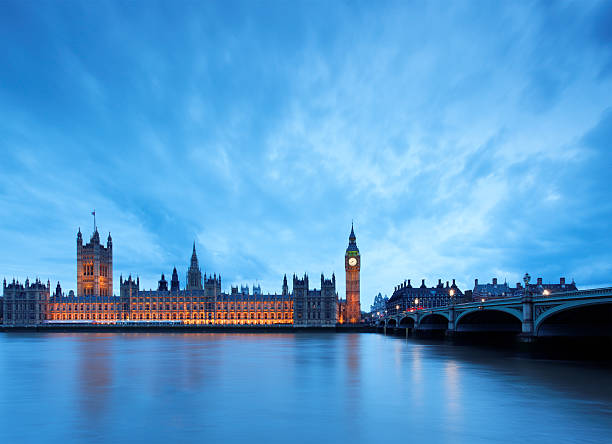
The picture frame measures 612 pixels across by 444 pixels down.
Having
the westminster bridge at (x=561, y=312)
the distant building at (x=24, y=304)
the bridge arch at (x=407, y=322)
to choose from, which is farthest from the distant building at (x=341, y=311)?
the westminster bridge at (x=561, y=312)

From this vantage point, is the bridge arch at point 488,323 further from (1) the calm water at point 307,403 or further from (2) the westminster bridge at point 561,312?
(1) the calm water at point 307,403

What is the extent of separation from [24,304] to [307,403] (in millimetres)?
184850

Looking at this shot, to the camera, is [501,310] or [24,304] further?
[24,304]

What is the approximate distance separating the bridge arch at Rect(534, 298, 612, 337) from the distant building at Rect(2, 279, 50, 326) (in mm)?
176495

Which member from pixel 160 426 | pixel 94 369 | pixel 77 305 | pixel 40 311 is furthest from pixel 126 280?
pixel 160 426

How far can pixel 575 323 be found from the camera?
173ft

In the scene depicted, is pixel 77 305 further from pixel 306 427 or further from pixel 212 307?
pixel 306 427

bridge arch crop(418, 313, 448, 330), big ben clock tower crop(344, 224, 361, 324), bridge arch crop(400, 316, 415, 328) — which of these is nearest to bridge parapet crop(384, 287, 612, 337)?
bridge arch crop(418, 313, 448, 330)

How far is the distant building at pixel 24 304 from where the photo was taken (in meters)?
180

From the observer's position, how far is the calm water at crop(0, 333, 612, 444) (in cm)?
2056

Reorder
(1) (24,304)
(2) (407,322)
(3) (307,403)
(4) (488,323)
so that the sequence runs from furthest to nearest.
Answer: (1) (24,304)
(2) (407,322)
(4) (488,323)
(3) (307,403)

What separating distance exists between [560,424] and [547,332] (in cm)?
3322

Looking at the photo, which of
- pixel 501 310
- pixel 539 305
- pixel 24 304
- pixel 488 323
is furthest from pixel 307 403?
pixel 24 304

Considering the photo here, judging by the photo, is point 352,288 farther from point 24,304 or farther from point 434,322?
point 24,304
